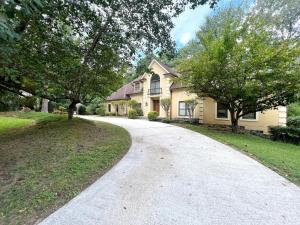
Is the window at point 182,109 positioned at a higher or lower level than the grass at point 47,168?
higher

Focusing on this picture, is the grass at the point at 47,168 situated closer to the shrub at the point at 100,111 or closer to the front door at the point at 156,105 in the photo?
the front door at the point at 156,105

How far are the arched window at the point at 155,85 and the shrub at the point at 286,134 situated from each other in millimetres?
12312

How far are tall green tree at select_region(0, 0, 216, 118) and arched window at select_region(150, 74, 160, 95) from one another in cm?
1289

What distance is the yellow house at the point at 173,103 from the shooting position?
1458 centimetres

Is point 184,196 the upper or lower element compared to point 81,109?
lower

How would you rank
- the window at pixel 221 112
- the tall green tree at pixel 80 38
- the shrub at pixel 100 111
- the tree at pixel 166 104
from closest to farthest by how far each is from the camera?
the tall green tree at pixel 80 38
the window at pixel 221 112
the tree at pixel 166 104
the shrub at pixel 100 111

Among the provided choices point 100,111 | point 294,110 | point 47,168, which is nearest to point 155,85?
point 100,111

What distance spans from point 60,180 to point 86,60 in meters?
6.08

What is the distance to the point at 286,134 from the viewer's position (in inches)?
479

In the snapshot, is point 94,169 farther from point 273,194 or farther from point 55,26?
point 55,26

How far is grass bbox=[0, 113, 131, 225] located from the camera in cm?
338

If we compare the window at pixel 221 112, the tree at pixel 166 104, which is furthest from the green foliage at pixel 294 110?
the tree at pixel 166 104

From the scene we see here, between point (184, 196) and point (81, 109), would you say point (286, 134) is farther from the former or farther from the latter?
point (81, 109)

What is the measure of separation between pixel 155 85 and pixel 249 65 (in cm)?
1332
